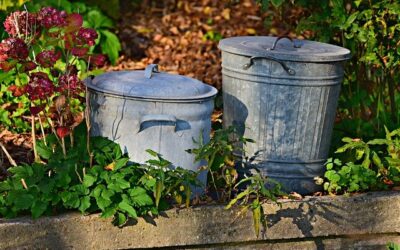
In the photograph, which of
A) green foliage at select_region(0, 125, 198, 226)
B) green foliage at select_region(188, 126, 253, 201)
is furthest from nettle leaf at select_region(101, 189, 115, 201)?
green foliage at select_region(188, 126, 253, 201)

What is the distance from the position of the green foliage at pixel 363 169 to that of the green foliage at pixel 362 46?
0.44 m

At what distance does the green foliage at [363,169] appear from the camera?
15.0 ft

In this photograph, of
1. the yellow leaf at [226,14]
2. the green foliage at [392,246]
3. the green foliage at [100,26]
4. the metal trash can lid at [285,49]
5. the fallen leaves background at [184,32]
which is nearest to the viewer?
the metal trash can lid at [285,49]

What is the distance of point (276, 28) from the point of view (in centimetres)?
794

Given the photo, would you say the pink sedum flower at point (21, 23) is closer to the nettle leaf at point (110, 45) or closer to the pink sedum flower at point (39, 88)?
the pink sedum flower at point (39, 88)

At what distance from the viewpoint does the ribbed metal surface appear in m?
4.44

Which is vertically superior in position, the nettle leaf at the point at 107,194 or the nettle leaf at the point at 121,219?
the nettle leaf at the point at 107,194

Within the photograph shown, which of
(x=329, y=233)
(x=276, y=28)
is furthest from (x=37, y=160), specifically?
(x=276, y=28)

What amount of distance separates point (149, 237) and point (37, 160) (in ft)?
2.50

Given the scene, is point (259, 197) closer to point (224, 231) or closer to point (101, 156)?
point (224, 231)

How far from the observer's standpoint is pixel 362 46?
518cm

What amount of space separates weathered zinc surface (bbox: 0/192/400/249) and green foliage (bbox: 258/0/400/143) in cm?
86

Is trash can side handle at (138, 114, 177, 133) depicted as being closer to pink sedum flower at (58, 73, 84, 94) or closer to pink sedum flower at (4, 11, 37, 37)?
pink sedum flower at (58, 73, 84, 94)

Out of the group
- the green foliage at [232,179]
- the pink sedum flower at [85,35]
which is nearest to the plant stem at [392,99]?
the green foliage at [232,179]
